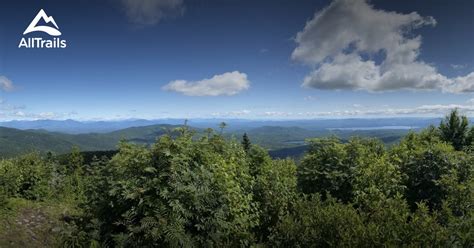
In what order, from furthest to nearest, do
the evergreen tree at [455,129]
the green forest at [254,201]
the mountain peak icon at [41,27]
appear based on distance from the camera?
the evergreen tree at [455,129] < the mountain peak icon at [41,27] < the green forest at [254,201]

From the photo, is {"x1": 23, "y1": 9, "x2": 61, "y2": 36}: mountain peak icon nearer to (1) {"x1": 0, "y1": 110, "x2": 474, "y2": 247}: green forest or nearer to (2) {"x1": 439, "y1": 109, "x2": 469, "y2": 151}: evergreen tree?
(1) {"x1": 0, "y1": 110, "x2": 474, "y2": 247}: green forest

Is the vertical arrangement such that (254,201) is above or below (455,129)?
below

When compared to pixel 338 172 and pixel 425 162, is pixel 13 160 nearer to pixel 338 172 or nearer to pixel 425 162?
pixel 338 172

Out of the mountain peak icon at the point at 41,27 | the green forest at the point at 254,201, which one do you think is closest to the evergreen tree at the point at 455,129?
the green forest at the point at 254,201

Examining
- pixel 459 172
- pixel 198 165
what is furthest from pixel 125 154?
pixel 459 172

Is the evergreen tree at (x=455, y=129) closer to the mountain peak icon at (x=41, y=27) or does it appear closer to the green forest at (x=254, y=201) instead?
the green forest at (x=254, y=201)

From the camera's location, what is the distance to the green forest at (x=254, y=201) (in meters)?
5.13

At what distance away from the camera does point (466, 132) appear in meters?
18.2

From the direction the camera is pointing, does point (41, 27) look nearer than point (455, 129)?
Yes

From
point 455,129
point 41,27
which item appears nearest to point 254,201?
point 41,27

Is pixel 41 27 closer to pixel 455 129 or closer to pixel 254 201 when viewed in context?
pixel 254 201

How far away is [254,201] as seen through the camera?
24.2 ft

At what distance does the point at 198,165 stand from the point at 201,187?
0.59m

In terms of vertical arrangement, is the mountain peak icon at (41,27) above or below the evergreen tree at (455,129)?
above
